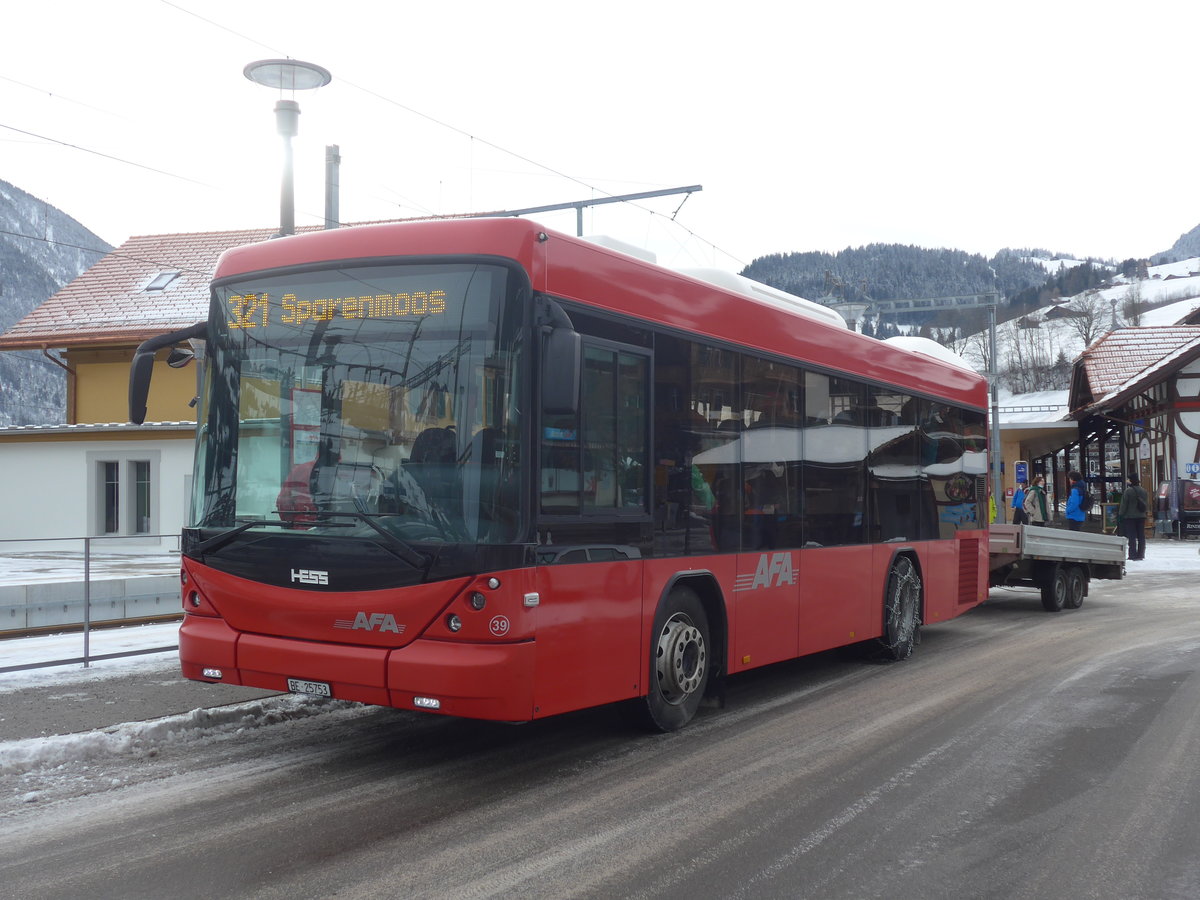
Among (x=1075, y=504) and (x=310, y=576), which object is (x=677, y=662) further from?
(x=1075, y=504)

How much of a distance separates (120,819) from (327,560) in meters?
1.53

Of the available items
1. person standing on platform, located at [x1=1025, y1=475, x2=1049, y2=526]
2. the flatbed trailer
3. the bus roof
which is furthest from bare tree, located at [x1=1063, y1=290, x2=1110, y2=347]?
the bus roof

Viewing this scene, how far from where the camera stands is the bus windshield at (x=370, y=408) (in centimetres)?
573

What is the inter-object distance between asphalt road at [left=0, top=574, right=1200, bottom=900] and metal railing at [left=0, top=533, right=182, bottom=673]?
9.71 feet

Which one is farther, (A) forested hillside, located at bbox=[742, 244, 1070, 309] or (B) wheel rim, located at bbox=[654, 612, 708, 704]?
(A) forested hillside, located at bbox=[742, 244, 1070, 309]

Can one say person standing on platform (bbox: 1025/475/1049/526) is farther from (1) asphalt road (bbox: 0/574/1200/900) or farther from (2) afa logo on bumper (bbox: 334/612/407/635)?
(2) afa logo on bumper (bbox: 334/612/407/635)

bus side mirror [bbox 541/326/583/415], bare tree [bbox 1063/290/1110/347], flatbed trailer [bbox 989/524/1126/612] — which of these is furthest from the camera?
bare tree [bbox 1063/290/1110/347]

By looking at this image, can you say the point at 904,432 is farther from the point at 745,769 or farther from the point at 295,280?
the point at 295,280

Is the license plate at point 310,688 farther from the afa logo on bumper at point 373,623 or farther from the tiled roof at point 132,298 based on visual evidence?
the tiled roof at point 132,298

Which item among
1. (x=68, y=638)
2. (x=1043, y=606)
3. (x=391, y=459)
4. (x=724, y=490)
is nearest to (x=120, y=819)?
(x=391, y=459)

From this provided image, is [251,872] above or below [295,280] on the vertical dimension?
below

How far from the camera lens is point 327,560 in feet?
19.7

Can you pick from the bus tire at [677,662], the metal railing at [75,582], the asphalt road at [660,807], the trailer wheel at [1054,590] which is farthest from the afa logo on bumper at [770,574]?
the trailer wheel at [1054,590]

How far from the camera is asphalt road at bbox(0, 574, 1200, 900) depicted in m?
4.56
